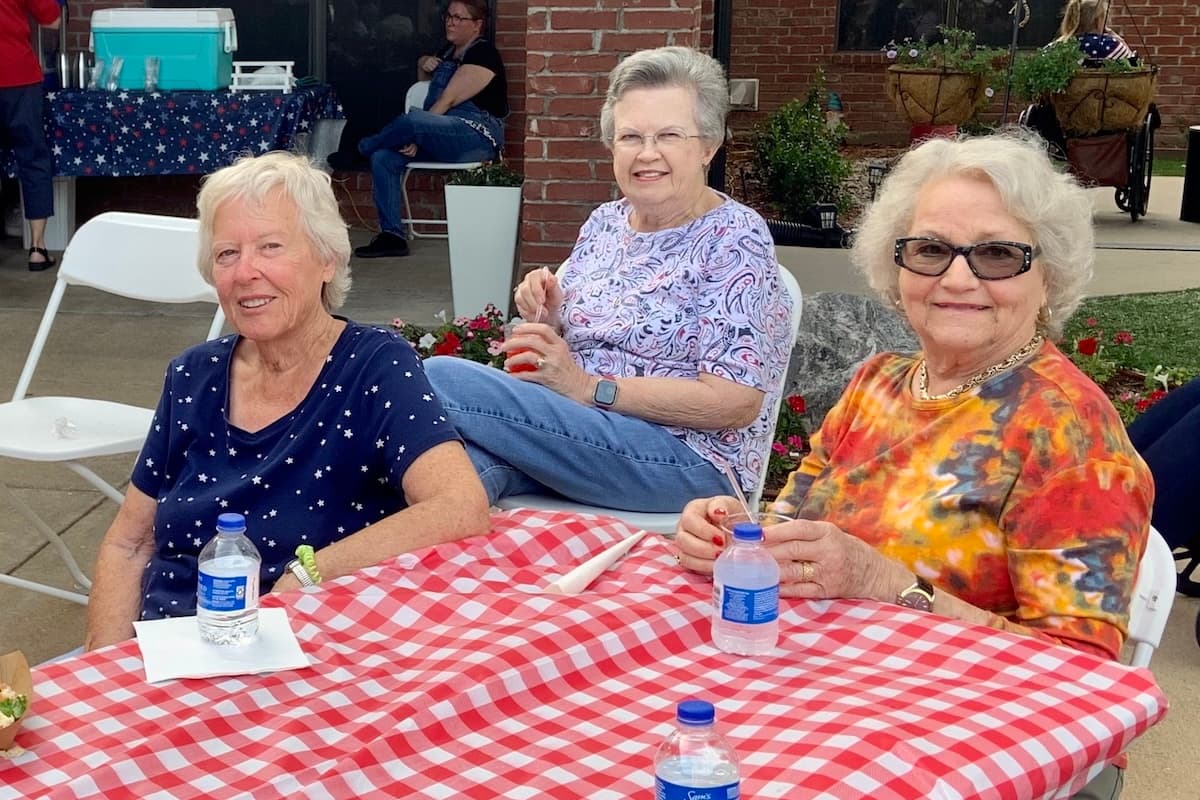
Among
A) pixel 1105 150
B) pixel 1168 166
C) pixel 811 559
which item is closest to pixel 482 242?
pixel 811 559

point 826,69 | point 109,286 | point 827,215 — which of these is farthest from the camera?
point 826,69

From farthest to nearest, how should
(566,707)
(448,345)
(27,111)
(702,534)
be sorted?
1. (27,111)
2. (448,345)
3. (702,534)
4. (566,707)

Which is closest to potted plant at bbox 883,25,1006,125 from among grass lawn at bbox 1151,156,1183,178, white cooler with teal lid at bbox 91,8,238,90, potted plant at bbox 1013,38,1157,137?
potted plant at bbox 1013,38,1157,137

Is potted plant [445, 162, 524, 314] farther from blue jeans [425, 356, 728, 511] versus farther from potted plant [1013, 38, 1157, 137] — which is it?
potted plant [1013, 38, 1157, 137]

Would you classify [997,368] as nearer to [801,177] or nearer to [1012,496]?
[1012,496]

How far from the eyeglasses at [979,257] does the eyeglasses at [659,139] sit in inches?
46.7

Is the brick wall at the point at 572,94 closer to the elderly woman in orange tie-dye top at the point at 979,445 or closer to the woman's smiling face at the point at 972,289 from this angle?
the elderly woman in orange tie-dye top at the point at 979,445

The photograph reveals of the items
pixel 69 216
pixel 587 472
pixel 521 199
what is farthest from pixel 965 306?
pixel 69 216

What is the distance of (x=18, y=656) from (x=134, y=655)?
0.53ft

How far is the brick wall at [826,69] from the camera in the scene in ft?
49.6

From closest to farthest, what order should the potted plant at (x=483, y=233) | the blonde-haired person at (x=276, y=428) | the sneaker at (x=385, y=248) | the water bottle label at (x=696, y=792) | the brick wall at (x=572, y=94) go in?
the water bottle label at (x=696, y=792) → the blonde-haired person at (x=276, y=428) → the brick wall at (x=572, y=94) → the potted plant at (x=483, y=233) → the sneaker at (x=385, y=248)

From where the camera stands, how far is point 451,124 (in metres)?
8.47

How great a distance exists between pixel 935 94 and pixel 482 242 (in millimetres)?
Answer: 5714

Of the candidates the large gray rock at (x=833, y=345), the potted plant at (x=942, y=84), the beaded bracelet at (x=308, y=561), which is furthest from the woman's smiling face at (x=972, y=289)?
the potted plant at (x=942, y=84)
